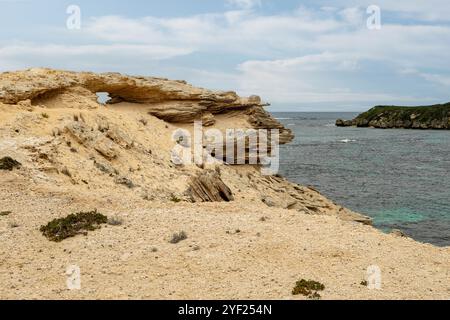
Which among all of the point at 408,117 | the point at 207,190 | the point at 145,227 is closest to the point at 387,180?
the point at 207,190

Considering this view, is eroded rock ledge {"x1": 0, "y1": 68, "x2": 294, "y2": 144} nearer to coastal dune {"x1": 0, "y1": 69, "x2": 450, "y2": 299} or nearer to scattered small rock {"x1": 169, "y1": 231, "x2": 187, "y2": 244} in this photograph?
coastal dune {"x1": 0, "y1": 69, "x2": 450, "y2": 299}

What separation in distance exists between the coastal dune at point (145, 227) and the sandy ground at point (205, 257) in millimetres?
51

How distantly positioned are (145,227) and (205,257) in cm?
358

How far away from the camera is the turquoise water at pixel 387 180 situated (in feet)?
124

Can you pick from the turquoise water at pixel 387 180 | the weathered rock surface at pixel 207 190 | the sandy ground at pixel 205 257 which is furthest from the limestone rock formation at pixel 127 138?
the turquoise water at pixel 387 180

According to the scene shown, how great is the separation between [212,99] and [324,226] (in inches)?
904

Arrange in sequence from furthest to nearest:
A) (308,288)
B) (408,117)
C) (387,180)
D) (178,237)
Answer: (408,117) → (387,180) → (178,237) → (308,288)

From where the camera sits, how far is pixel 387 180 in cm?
5647

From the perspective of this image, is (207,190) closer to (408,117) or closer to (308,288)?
(308,288)

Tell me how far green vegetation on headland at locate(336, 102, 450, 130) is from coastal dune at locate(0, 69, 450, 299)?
13561 cm

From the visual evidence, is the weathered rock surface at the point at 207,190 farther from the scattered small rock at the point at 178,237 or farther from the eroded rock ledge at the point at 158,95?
the eroded rock ledge at the point at 158,95
